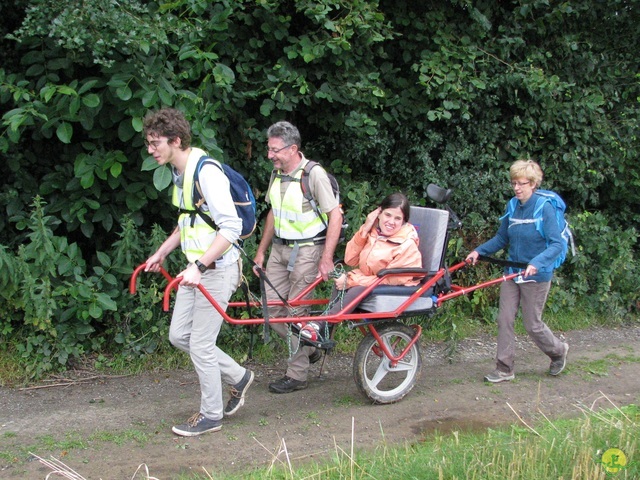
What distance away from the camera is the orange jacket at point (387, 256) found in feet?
18.1

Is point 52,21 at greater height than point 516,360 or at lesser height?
greater

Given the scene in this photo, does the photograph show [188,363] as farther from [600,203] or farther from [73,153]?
[600,203]

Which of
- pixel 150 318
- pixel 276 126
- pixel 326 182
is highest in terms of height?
pixel 276 126

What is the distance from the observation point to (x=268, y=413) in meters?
5.48

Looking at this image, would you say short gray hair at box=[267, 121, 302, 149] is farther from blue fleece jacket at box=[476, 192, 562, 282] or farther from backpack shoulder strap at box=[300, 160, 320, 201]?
blue fleece jacket at box=[476, 192, 562, 282]

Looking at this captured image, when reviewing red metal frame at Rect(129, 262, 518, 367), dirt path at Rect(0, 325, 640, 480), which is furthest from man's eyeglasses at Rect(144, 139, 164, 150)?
dirt path at Rect(0, 325, 640, 480)

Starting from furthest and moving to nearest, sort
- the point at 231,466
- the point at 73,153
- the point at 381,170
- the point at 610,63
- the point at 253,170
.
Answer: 1. the point at 610,63
2. the point at 381,170
3. the point at 253,170
4. the point at 73,153
5. the point at 231,466

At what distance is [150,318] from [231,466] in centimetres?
213

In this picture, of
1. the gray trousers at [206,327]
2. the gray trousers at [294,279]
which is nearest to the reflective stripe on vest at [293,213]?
the gray trousers at [294,279]

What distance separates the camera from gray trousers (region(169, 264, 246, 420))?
4938 millimetres

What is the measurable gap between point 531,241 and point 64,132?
3.79 metres

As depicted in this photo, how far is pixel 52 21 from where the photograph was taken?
218 inches

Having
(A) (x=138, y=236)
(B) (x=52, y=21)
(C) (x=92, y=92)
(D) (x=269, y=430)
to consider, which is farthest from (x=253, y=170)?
(D) (x=269, y=430)

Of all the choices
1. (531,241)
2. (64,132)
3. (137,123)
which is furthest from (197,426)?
(531,241)
